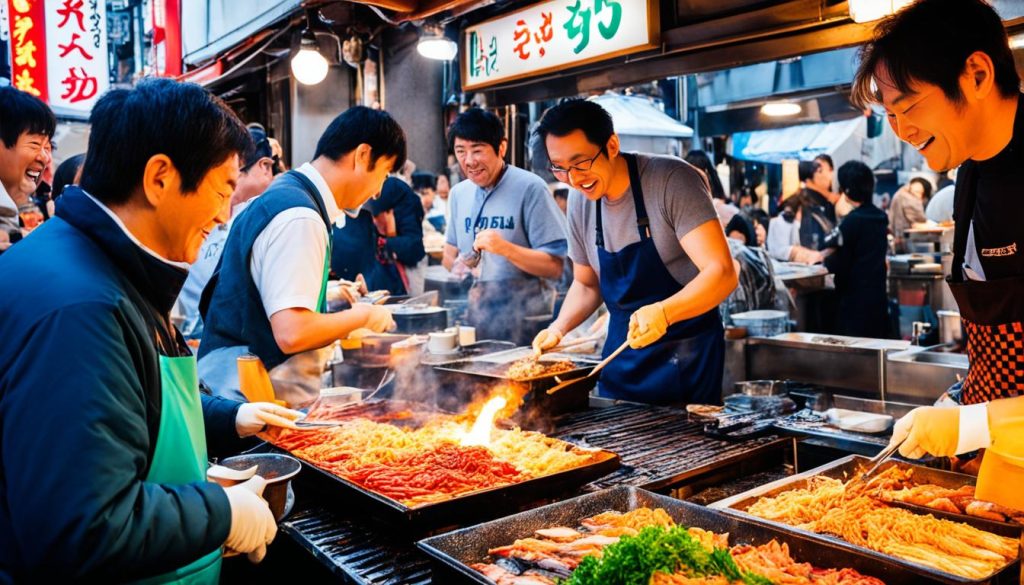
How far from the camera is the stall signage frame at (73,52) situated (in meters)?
8.50

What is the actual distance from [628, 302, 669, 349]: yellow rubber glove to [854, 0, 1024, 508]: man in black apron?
1.22m

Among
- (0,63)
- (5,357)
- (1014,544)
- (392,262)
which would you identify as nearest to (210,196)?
(5,357)

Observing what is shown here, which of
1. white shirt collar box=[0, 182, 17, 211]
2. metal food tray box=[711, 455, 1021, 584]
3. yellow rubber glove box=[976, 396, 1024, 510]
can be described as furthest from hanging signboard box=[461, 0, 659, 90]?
white shirt collar box=[0, 182, 17, 211]

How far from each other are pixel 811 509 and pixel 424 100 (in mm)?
7738

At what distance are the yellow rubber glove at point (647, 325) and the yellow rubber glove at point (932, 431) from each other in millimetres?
1239

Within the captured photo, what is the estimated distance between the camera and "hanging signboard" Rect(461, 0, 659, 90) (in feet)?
15.4

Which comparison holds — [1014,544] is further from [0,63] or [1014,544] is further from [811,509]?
[0,63]

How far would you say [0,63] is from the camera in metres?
13.9

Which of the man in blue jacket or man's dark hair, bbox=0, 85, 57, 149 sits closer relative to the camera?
the man in blue jacket

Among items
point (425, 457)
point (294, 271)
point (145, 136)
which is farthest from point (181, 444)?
point (294, 271)

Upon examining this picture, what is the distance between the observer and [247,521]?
1.63 m

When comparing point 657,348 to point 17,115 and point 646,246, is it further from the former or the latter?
point 17,115

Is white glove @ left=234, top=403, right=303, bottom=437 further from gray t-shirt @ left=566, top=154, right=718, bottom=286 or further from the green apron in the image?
gray t-shirt @ left=566, top=154, right=718, bottom=286

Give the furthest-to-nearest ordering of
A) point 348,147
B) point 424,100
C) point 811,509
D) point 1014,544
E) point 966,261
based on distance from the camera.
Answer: point 424,100, point 348,147, point 966,261, point 811,509, point 1014,544
